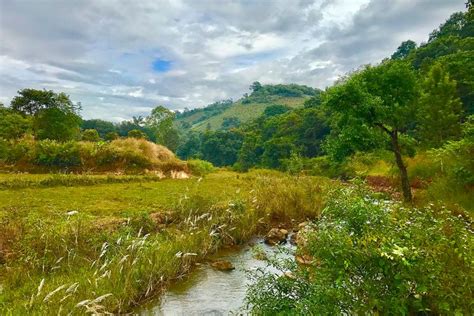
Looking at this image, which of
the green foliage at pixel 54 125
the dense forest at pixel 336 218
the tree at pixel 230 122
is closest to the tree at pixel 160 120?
the green foliage at pixel 54 125

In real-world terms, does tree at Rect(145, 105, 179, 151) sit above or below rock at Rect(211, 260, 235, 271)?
above

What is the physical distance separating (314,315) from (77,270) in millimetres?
6182

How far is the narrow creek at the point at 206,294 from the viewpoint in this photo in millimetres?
9102

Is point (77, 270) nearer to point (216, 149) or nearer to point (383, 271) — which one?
point (383, 271)

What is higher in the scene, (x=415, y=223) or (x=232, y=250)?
(x=415, y=223)

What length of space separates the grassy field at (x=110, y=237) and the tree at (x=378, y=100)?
419 centimetres

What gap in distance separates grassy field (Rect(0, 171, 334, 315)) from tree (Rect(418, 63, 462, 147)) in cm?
2452

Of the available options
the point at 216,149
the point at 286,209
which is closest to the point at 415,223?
the point at 286,209

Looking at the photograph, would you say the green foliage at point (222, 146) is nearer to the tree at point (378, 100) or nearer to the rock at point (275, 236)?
the tree at point (378, 100)

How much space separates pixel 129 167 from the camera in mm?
31797

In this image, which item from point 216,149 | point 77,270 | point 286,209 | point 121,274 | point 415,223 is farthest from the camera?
point 216,149

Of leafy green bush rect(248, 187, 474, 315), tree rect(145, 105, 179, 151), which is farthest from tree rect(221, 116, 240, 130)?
leafy green bush rect(248, 187, 474, 315)

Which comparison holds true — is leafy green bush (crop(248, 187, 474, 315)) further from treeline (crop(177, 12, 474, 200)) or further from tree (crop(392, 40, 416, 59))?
tree (crop(392, 40, 416, 59))

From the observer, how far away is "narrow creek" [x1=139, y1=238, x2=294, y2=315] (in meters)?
9.10
